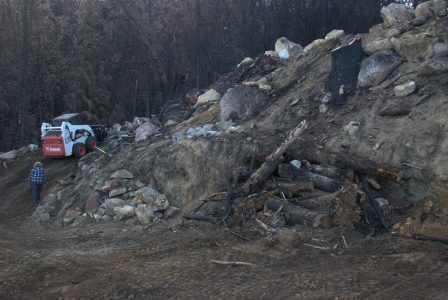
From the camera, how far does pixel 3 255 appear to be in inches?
349

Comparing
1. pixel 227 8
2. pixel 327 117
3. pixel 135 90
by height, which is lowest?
pixel 135 90

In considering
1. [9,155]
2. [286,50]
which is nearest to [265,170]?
[286,50]

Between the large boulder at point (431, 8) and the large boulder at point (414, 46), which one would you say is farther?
the large boulder at point (431, 8)

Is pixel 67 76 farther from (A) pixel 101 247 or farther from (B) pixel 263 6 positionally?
(A) pixel 101 247

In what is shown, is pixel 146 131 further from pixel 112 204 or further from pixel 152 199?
pixel 152 199

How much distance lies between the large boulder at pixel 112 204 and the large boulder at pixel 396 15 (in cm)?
902

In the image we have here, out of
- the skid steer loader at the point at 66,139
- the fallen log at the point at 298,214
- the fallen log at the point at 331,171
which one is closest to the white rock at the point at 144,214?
the fallen log at the point at 298,214

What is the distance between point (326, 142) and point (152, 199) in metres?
4.08

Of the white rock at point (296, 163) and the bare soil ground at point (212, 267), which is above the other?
the white rock at point (296, 163)

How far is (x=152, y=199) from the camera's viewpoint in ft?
35.7

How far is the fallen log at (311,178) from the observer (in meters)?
9.15

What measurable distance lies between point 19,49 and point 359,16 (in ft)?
66.8

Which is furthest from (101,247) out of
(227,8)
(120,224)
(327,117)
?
(227,8)

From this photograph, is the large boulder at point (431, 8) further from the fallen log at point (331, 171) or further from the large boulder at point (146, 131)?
the large boulder at point (146, 131)
